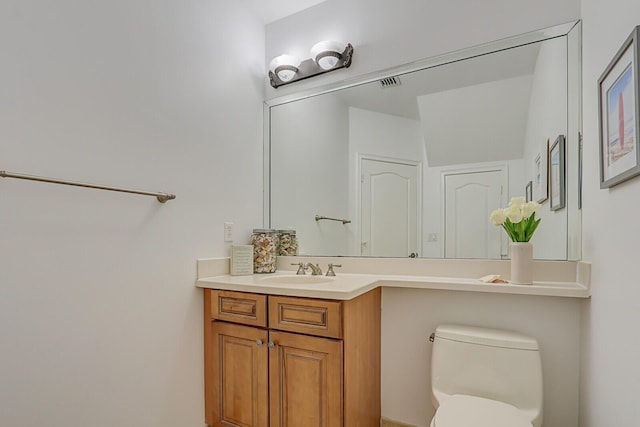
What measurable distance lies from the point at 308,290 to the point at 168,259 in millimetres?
690

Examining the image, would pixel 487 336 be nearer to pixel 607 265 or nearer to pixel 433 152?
pixel 607 265

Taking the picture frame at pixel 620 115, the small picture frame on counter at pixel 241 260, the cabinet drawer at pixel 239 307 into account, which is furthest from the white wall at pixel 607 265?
the small picture frame on counter at pixel 241 260

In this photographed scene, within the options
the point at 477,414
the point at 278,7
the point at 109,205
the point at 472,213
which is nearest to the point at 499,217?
the point at 472,213

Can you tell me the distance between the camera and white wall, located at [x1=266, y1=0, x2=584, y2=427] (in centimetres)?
145

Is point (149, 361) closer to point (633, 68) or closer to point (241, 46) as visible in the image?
point (241, 46)

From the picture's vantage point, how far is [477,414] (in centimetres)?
119

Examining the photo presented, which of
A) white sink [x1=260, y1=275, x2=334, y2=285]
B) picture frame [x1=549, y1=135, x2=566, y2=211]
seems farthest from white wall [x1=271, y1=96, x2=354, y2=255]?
picture frame [x1=549, y1=135, x2=566, y2=211]

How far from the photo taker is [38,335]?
43.4 inches

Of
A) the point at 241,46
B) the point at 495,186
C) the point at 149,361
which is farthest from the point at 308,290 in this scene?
the point at 241,46

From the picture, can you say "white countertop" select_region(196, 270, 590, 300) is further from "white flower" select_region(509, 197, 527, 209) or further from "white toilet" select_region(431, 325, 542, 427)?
"white flower" select_region(509, 197, 527, 209)

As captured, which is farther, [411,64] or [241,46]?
[241,46]

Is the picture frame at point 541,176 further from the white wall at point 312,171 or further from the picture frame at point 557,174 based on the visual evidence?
the white wall at point 312,171

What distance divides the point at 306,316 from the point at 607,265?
1114 millimetres

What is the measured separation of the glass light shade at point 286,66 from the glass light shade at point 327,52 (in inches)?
6.3
